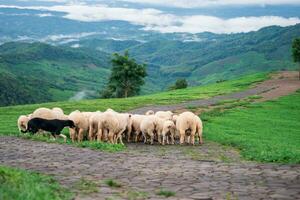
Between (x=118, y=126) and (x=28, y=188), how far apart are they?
1357cm

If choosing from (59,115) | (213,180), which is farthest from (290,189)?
(59,115)

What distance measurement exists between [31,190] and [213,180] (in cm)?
531

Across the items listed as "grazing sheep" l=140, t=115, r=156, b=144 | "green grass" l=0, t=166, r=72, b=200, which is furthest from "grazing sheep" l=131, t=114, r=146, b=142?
"green grass" l=0, t=166, r=72, b=200

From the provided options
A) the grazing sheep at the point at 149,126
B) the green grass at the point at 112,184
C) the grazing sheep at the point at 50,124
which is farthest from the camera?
the grazing sheep at the point at 149,126

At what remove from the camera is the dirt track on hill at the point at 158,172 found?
11.1m

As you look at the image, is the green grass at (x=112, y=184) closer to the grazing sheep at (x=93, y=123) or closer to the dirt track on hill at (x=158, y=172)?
the dirt track on hill at (x=158, y=172)

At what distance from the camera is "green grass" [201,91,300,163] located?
18.8m

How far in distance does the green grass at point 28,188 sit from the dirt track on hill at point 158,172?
0.45 meters

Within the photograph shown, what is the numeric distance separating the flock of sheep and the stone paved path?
4.22 metres

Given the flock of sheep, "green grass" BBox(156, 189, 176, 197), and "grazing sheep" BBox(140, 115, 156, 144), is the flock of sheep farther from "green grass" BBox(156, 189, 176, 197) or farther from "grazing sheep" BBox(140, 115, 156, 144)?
"green grass" BBox(156, 189, 176, 197)

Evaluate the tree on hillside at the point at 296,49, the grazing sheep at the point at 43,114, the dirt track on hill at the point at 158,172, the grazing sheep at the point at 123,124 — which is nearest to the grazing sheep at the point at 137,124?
the grazing sheep at the point at 123,124

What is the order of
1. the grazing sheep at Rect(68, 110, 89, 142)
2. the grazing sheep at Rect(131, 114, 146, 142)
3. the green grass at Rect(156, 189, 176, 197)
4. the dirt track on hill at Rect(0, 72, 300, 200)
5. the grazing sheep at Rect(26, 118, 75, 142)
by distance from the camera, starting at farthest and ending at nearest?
the grazing sheep at Rect(131, 114, 146, 142) → the grazing sheep at Rect(68, 110, 89, 142) → the grazing sheep at Rect(26, 118, 75, 142) → the dirt track on hill at Rect(0, 72, 300, 200) → the green grass at Rect(156, 189, 176, 197)

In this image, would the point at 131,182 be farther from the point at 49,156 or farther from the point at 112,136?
the point at 112,136

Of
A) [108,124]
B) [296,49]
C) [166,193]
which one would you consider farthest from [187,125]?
[296,49]
